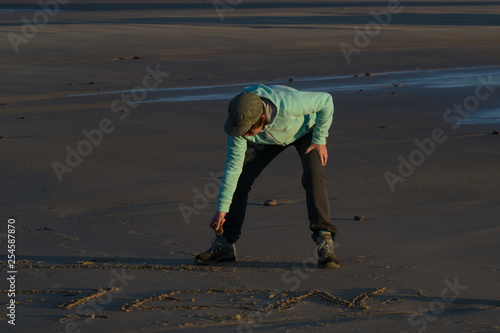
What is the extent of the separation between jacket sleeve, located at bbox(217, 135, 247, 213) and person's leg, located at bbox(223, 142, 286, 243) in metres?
0.24

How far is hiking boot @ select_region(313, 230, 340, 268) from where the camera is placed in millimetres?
5477

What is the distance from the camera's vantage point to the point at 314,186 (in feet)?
17.9

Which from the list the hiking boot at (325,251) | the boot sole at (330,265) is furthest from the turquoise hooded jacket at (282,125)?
the boot sole at (330,265)

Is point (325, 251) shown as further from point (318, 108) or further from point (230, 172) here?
point (318, 108)

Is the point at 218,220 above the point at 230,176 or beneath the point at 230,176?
beneath

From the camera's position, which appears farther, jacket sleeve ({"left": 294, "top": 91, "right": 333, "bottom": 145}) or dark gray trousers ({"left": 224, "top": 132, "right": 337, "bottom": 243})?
dark gray trousers ({"left": 224, "top": 132, "right": 337, "bottom": 243})

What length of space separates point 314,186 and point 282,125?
0.51 meters

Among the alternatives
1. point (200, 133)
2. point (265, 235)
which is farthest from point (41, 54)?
point (265, 235)

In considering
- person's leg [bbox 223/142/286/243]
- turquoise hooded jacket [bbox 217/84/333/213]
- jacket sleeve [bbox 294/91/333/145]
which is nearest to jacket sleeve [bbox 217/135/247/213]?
turquoise hooded jacket [bbox 217/84/333/213]

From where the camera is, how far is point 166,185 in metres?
→ 7.88

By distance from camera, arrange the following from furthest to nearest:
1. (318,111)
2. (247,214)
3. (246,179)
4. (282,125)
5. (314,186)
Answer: (247,214) < (246,179) < (314,186) < (318,111) < (282,125)

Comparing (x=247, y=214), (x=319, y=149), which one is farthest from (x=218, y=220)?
(x=247, y=214)

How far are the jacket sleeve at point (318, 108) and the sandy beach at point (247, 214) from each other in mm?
874

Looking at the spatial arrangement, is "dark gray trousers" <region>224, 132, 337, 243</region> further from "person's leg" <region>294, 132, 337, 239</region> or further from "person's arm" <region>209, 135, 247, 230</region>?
"person's arm" <region>209, 135, 247, 230</region>
